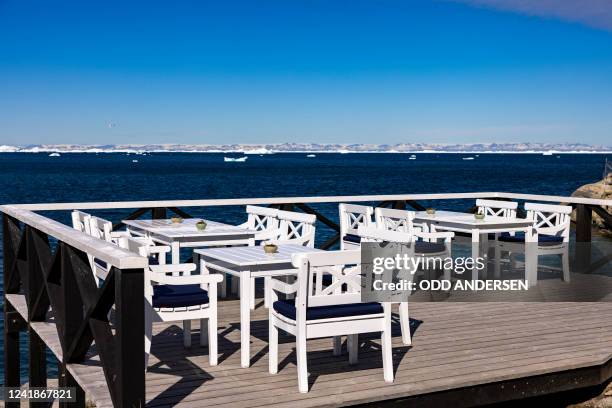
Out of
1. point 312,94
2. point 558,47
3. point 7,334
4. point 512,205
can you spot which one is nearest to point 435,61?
point 558,47

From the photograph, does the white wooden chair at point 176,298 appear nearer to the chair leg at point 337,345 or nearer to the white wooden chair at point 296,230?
the chair leg at point 337,345

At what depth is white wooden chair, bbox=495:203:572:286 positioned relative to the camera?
7.79 metres

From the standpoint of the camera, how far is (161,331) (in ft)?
18.5

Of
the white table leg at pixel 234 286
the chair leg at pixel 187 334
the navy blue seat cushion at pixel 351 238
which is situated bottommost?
the white table leg at pixel 234 286

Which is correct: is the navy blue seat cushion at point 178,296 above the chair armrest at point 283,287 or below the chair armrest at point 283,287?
below

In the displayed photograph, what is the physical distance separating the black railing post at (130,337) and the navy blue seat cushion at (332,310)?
1.09m

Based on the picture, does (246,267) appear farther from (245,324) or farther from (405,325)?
(405,325)

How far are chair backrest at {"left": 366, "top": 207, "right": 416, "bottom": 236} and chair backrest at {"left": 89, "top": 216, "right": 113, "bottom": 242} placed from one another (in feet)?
8.74

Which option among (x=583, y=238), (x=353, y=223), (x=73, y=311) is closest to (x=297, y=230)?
(x=353, y=223)

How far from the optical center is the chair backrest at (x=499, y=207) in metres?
8.57

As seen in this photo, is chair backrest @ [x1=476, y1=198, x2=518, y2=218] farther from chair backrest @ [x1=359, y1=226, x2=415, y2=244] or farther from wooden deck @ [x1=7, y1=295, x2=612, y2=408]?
chair backrest @ [x1=359, y1=226, x2=415, y2=244]

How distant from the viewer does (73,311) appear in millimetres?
4461

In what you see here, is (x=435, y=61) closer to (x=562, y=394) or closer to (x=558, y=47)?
(x=558, y=47)

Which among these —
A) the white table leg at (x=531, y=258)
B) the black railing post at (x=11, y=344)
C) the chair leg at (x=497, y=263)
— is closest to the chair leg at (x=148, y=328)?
the black railing post at (x=11, y=344)
